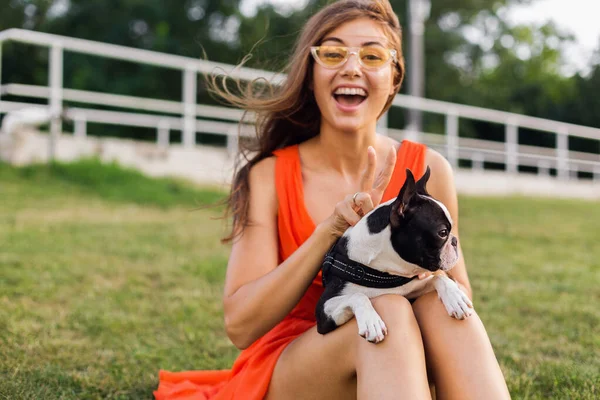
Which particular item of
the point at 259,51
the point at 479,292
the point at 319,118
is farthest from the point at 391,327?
the point at 479,292

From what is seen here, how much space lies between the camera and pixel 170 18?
969 inches

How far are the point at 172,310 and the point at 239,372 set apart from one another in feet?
5.85

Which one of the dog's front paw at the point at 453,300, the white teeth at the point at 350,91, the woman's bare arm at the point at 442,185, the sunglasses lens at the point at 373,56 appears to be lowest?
the dog's front paw at the point at 453,300

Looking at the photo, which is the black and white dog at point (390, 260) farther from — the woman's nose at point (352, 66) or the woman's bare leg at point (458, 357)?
the woman's nose at point (352, 66)

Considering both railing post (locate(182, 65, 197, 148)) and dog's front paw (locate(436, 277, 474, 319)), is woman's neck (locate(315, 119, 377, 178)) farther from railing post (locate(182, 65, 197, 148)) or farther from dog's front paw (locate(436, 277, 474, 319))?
railing post (locate(182, 65, 197, 148))

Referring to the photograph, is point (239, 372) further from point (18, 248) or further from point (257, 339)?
point (18, 248)

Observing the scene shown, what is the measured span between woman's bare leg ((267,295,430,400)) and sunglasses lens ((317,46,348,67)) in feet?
2.87

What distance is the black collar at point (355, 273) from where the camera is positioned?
6.97ft

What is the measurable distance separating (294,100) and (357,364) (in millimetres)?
1087

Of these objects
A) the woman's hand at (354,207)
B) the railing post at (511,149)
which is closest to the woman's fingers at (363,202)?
the woman's hand at (354,207)

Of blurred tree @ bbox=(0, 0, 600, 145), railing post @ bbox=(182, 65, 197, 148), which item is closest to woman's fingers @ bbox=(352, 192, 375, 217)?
railing post @ bbox=(182, 65, 197, 148)

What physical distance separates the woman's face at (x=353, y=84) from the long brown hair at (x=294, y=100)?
0.04 metres

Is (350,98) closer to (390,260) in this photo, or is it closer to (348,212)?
(348,212)

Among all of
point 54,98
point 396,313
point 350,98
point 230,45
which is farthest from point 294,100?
point 230,45
